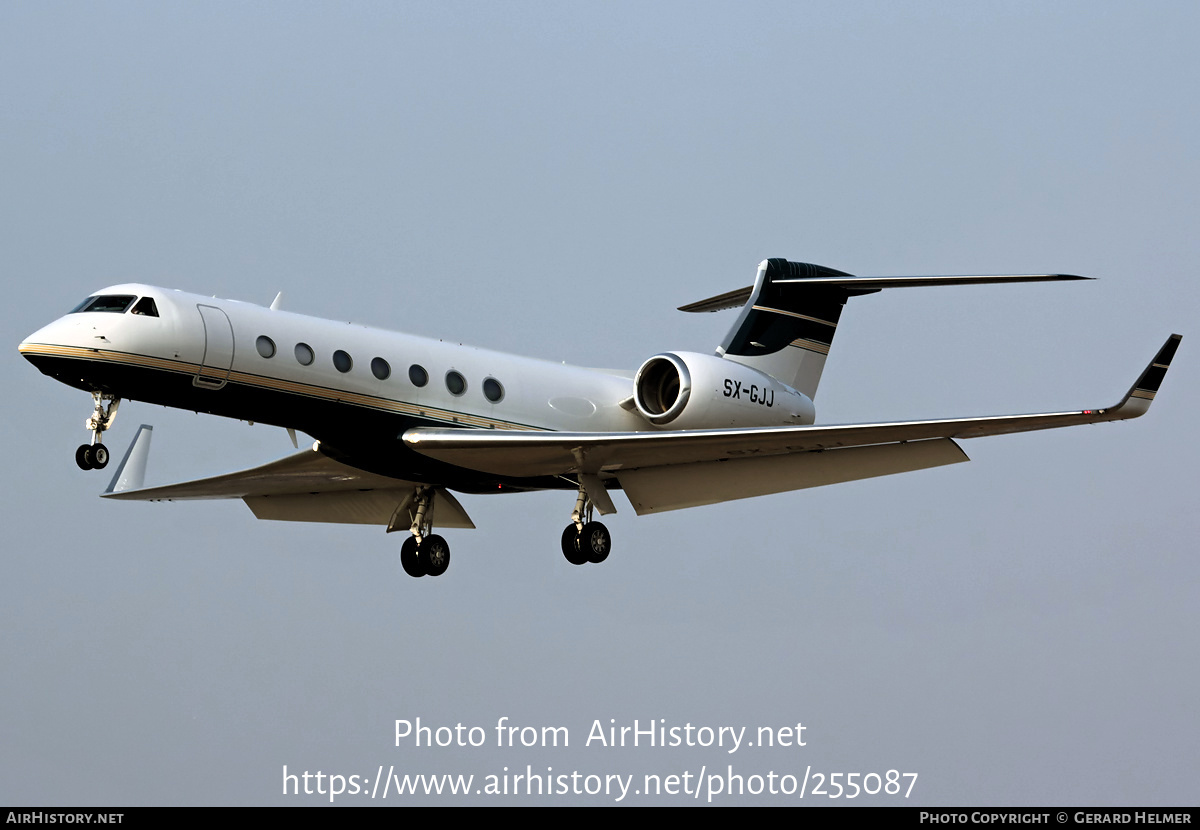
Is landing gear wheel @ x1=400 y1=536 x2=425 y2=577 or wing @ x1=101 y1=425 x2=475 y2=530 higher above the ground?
wing @ x1=101 y1=425 x2=475 y2=530

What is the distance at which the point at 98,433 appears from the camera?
62.4ft

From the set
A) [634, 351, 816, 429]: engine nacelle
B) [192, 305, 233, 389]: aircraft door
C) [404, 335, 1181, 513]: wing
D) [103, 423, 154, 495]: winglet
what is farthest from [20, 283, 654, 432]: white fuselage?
[103, 423, 154, 495]: winglet

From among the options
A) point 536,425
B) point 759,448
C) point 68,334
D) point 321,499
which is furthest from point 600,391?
point 68,334

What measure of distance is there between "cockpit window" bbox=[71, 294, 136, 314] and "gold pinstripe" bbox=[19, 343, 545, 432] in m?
0.62

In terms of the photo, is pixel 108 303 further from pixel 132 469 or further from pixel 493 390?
pixel 132 469

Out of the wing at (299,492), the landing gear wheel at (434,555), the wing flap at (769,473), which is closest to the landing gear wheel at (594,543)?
the wing flap at (769,473)

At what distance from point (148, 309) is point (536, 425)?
18.3ft

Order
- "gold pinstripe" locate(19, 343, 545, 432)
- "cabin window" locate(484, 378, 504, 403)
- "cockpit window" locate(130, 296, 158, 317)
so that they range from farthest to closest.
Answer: "cabin window" locate(484, 378, 504, 403), "cockpit window" locate(130, 296, 158, 317), "gold pinstripe" locate(19, 343, 545, 432)

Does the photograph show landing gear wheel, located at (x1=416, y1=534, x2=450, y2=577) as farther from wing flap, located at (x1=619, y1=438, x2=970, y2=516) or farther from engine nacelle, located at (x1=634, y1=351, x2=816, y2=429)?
engine nacelle, located at (x1=634, y1=351, x2=816, y2=429)

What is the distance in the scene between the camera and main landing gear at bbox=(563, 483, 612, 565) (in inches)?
862

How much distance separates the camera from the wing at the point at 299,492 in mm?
23547

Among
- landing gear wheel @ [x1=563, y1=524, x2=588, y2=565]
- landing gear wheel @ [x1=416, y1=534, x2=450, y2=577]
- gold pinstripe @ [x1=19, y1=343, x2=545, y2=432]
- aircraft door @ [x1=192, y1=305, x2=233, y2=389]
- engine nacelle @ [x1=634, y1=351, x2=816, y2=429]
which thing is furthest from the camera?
landing gear wheel @ [x1=416, y1=534, x2=450, y2=577]

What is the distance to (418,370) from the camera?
68.7 feet

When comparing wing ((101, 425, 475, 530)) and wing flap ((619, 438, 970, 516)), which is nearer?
wing flap ((619, 438, 970, 516))
